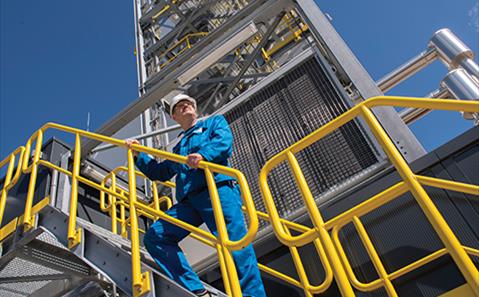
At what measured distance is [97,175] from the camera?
16.9 feet

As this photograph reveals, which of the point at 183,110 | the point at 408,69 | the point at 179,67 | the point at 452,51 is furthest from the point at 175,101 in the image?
the point at 408,69

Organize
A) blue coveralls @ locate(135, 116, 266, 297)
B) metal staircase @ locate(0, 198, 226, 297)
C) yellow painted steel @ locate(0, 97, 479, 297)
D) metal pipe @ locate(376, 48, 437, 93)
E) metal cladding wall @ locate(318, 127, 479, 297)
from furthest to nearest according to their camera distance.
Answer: metal pipe @ locate(376, 48, 437, 93)
metal cladding wall @ locate(318, 127, 479, 297)
metal staircase @ locate(0, 198, 226, 297)
blue coveralls @ locate(135, 116, 266, 297)
yellow painted steel @ locate(0, 97, 479, 297)

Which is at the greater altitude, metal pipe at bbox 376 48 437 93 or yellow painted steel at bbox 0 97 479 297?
metal pipe at bbox 376 48 437 93

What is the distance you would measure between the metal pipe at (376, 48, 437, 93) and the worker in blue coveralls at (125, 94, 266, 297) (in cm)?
300

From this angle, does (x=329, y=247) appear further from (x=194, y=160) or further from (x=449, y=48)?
(x=449, y=48)

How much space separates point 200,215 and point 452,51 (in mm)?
3142

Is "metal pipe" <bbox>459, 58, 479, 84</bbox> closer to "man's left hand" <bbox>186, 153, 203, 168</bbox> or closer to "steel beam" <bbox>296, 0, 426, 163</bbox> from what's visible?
"steel beam" <bbox>296, 0, 426, 163</bbox>

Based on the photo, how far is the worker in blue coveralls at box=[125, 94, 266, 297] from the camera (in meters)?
2.18

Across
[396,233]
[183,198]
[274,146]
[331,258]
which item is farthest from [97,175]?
[331,258]

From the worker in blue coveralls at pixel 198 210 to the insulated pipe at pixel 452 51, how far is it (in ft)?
8.77

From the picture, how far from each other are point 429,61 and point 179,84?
3.21 metres

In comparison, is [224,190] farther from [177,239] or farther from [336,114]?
[336,114]

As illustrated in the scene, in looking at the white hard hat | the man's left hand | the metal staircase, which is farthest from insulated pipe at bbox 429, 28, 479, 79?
the metal staircase

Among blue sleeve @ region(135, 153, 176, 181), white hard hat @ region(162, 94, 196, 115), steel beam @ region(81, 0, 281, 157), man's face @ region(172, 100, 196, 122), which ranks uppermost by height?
steel beam @ region(81, 0, 281, 157)
